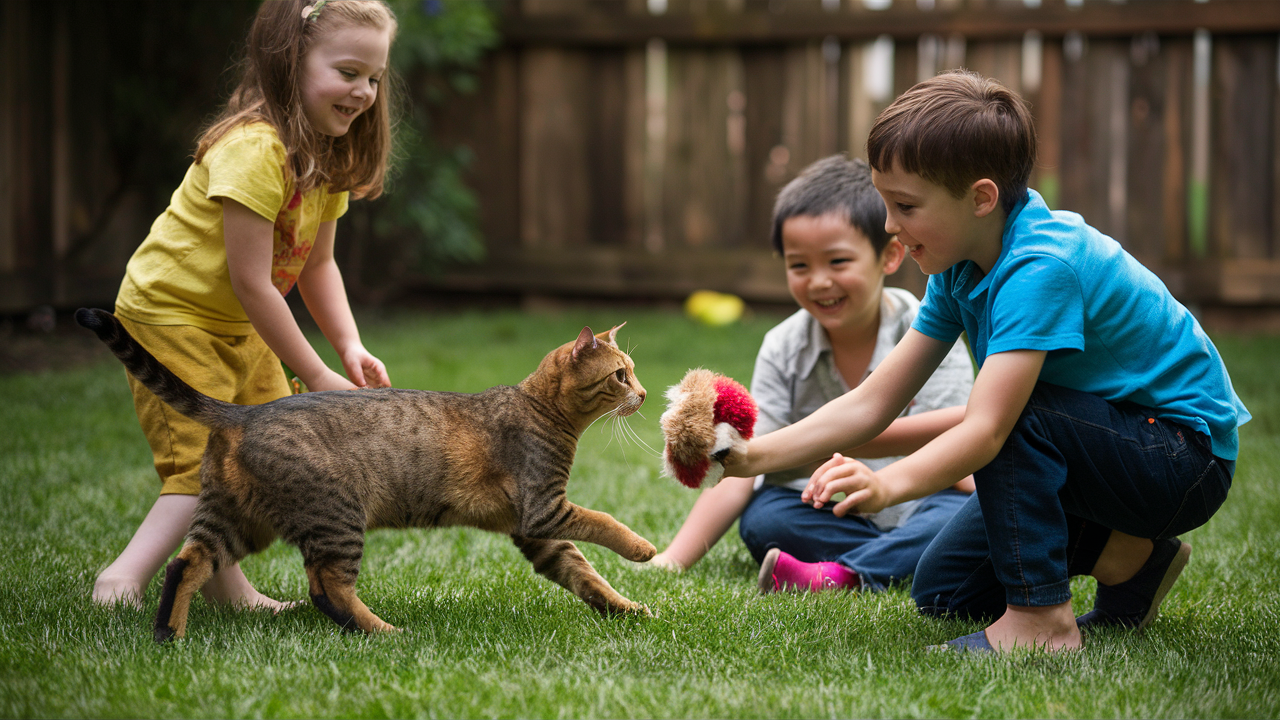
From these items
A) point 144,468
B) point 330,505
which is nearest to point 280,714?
point 330,505

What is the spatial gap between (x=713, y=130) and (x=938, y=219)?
595 cm

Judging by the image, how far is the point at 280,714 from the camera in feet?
6.42

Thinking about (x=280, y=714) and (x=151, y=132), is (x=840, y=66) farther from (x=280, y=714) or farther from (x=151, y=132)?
(x=280, y=714)

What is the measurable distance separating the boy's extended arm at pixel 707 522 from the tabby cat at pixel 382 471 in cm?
60

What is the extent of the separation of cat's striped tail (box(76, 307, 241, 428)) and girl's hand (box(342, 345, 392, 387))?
1.78ft

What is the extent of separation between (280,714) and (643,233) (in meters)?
6.61

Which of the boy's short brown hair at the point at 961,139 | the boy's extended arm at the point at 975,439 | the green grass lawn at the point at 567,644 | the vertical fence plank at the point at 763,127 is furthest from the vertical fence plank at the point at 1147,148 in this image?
the boy's extended arm at the point at 975,439

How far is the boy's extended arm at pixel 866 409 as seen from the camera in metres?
2.48

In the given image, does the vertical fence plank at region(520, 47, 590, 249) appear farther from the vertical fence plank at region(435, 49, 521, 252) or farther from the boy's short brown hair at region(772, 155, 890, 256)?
the boy's short brown hair at region(772, 155, 890, 256)

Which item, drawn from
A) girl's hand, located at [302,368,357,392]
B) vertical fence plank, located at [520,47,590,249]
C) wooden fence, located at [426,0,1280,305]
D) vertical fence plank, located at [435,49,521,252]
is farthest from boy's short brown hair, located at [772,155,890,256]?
vertical fence plank, located at [435,49,521,252]

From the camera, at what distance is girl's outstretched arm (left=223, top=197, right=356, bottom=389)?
271cm

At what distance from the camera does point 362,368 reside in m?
3.10

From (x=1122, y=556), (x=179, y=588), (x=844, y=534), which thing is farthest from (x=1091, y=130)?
(x=179, y=588)

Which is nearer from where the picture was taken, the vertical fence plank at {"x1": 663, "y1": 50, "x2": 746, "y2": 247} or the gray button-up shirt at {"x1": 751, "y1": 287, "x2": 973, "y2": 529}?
the gray button-up shirt at {"x1": 751, "y1": 287, "x2": 973, "y2": 529}
